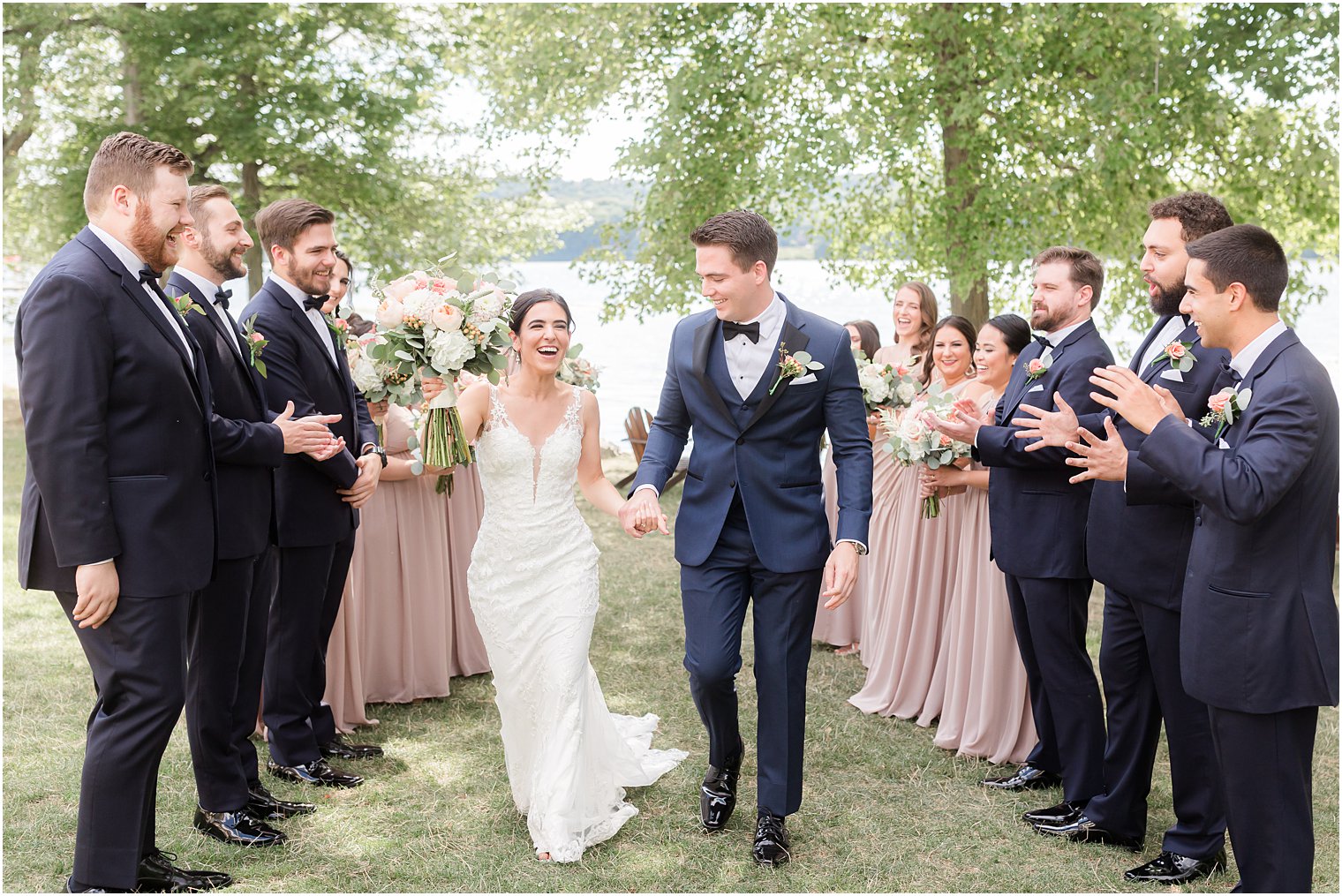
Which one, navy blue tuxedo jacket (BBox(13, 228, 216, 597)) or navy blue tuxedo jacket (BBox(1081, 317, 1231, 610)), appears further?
navy blue tuxedo jacket (BBox(1081, 317, 1231, 610))

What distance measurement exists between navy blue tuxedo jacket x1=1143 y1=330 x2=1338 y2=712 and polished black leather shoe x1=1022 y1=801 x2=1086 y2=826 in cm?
154

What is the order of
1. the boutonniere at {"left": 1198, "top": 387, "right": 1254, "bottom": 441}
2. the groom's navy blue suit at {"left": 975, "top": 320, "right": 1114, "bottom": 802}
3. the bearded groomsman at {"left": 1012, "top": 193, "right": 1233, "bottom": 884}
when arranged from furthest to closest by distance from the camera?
the groom's navy blue suit at {"left": 975, "top": 320, "right": 1114, "bottom": 802}, the bearded groomsman at {"left": 1012, "top": 193, "right": 1233, "bottom": 884}, the boutonniere at {"left": 1198, "top": 387, "right": 1254, "bottom": 441}

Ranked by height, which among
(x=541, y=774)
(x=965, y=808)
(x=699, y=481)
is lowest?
(x=965, y=808)

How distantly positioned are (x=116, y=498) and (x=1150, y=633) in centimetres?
402

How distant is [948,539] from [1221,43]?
7.20 meters

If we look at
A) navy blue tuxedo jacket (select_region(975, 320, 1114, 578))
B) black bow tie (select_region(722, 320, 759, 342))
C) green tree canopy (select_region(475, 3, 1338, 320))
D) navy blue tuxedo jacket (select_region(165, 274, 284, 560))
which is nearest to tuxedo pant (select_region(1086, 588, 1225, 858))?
navy blue tuxedo jacket (select_region(975, 320, 1114, 578))

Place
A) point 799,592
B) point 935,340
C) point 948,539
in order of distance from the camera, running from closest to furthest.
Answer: point 799,592 < point 948,539 < point 935,340

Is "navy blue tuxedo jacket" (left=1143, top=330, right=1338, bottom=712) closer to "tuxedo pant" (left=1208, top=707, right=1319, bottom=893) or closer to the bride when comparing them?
"tuxedo pant" (left=1208, top=707, right=1319, bottom=893)

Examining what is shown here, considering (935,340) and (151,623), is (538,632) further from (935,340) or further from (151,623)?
(935,340)

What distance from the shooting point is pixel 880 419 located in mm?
6734

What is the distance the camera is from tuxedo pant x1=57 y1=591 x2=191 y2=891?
3.92m

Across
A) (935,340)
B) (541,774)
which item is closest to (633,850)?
(541,774)

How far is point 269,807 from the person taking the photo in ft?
16.6

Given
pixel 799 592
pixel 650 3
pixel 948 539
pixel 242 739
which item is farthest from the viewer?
pixel 650 3
